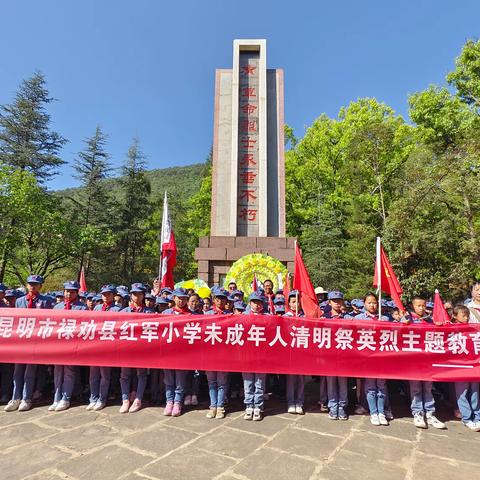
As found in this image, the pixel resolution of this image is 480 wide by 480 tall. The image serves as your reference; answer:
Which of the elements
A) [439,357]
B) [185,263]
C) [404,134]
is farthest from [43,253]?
[404,134]

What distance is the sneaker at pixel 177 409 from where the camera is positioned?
4.41 metres

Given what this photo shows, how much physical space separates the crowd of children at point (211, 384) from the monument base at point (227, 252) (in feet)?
21.1

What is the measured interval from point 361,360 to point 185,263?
25.6 metres

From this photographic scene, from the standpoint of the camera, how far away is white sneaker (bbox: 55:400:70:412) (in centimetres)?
460

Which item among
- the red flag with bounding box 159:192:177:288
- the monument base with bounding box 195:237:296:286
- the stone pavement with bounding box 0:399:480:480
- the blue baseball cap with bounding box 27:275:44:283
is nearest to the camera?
the stone pavement with bounding box 0:399:480:480

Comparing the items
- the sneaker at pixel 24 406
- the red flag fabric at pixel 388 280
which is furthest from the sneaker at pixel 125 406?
the red flag fabric at pixel 388 280

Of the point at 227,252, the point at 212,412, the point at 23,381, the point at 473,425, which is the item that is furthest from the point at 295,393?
the point at 227,252

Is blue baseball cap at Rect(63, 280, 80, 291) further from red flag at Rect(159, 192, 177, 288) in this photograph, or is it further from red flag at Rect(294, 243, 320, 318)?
red flag at Rect(294, 243, 320, 318)

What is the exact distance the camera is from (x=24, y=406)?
15.1 feet

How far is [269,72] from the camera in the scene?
1445 cm

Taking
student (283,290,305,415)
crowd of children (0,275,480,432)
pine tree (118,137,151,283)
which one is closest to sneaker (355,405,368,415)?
crowd of children (0,275,480,432)

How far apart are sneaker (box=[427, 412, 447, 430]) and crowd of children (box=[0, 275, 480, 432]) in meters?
0.01

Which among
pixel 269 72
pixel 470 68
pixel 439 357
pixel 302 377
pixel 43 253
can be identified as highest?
pixel 470 68

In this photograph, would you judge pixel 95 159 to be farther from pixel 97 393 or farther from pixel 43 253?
pixel 97 393
